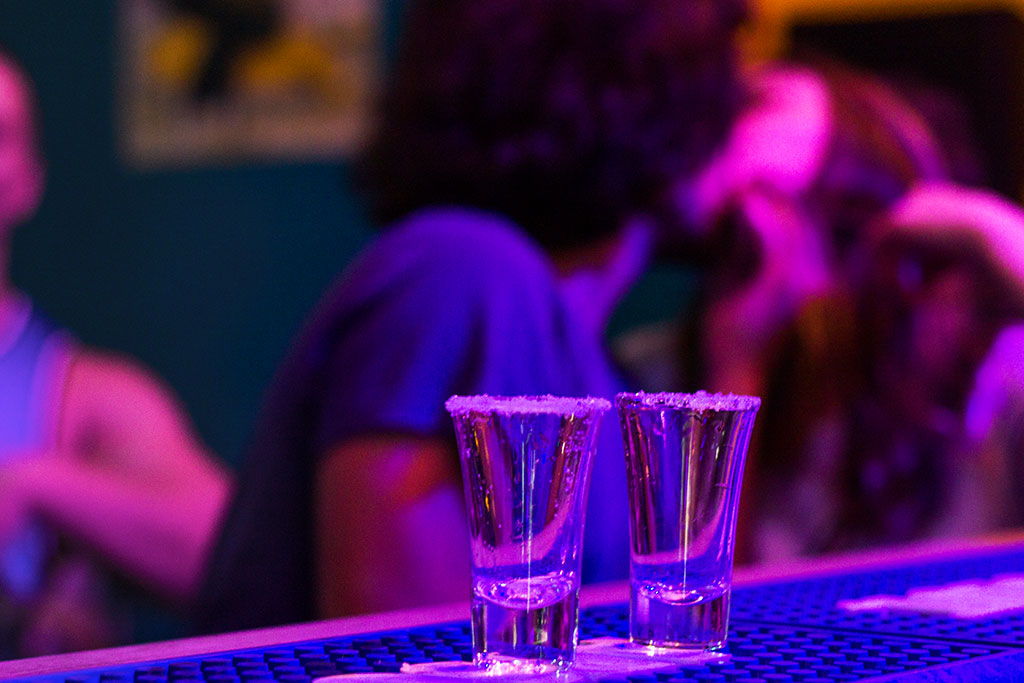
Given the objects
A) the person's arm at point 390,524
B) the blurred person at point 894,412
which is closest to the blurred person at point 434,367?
the person's arm at point 390,524

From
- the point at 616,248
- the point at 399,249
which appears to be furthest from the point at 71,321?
the point at 399,249

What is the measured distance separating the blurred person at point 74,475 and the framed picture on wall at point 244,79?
0.80ft

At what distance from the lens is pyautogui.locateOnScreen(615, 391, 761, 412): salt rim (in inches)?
23.3

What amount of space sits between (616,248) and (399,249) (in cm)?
53

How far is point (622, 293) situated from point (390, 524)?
0.72 meters

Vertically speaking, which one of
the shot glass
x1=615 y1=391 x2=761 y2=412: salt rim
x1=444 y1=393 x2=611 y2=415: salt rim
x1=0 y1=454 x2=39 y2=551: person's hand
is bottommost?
x1=0 y1=454 x2=39 y2=551: person's hand

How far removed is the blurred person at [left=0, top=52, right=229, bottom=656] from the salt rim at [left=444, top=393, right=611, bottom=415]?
1.95 meters

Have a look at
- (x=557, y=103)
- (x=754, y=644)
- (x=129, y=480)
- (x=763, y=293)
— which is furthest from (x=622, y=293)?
(x=129, y=480)

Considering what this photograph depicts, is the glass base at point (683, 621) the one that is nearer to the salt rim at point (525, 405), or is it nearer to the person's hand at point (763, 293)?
the salt rim at point (525, 405)

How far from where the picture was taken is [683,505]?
60cm

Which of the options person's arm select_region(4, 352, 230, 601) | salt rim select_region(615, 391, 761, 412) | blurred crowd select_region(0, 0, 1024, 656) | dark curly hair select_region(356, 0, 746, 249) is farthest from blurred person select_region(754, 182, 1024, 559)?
person's arm select_region(4, 352, 230, 601)

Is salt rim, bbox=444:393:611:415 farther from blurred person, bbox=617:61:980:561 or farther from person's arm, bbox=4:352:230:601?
person's arm, bbox=4:352:230:601

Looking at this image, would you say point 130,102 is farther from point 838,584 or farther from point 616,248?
point 838,584

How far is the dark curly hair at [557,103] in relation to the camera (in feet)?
4.59
